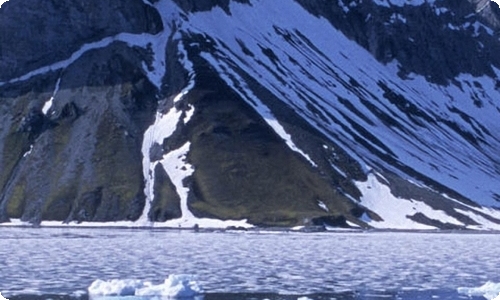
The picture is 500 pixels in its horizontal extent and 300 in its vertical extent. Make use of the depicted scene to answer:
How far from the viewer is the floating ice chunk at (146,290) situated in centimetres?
6397

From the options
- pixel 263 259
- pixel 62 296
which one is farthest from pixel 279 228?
pixel 62 296

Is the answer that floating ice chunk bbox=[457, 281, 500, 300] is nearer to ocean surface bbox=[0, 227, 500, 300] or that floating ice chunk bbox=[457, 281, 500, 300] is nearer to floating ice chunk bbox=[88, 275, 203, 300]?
ocean surface bbox=[0, 227, 500, 300]

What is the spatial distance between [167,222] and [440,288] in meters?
130

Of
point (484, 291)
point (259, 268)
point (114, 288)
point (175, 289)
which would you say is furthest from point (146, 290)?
point (259, 268)

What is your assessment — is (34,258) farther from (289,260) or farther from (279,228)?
(279,228)

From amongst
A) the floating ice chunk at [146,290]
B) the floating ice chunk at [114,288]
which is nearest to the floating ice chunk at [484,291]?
the floating ice chunk at [146,290]

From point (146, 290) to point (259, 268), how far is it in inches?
852

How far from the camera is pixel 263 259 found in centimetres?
9706

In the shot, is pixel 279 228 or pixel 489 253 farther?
pixel 279 228

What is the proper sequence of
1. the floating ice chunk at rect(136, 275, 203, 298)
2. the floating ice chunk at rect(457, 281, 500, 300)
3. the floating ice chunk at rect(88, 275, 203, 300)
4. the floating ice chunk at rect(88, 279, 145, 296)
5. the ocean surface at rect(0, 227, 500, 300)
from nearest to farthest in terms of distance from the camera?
the floating ice chunk at rect(136, 275, 203, 298) → the floating ice chunk at rect(88, 275, 203, 300) → the floating ice chunk at rect(88, 279, 145, 296) → the floating ice chunk at rect(457, 281, 500, 300) → the ocean surface at rect(0, 227, 500, 300)

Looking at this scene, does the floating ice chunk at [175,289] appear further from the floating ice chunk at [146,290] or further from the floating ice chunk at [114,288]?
the floating ice chunk at [114,288]

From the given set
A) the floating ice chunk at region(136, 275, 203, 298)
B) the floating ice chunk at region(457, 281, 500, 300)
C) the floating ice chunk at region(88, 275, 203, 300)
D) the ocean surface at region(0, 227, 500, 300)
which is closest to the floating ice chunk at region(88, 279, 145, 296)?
the floating ice chunk at region(88, 275, 203, 300)

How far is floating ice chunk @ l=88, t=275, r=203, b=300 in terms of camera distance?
6397 cm

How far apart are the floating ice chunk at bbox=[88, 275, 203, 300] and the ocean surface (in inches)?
31.9
